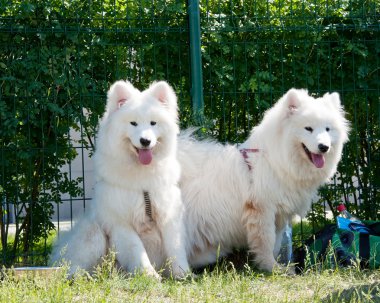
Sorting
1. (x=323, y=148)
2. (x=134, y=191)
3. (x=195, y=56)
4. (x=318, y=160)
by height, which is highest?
(x=195, y=56)

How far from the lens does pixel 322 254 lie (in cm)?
602

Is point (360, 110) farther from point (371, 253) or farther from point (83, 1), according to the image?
point (83, 1)

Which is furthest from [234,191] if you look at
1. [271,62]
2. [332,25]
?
[332,25]

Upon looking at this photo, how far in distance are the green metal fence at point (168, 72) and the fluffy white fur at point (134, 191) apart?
1.03m

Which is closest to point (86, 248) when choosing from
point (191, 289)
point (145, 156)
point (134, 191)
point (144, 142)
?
point (134, 191)

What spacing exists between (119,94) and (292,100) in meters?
1.43

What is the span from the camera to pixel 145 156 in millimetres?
5621

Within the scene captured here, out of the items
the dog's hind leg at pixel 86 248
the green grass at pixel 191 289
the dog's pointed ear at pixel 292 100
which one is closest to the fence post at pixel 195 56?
the dog's pointed ear at pixel 292 100

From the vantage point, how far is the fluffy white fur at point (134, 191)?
5629 millimetres

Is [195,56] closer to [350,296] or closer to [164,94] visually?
[164,94]

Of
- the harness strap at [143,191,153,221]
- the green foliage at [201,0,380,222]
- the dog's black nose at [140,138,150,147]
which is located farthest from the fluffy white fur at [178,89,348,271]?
the green foliage at [201,0,380,222]

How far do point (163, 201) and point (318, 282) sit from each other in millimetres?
1439

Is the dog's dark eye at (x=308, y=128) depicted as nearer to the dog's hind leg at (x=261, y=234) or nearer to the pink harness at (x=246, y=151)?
the pink harness at (x=246, y=151)

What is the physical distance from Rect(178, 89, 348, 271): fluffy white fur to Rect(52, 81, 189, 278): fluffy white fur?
0.42 m
